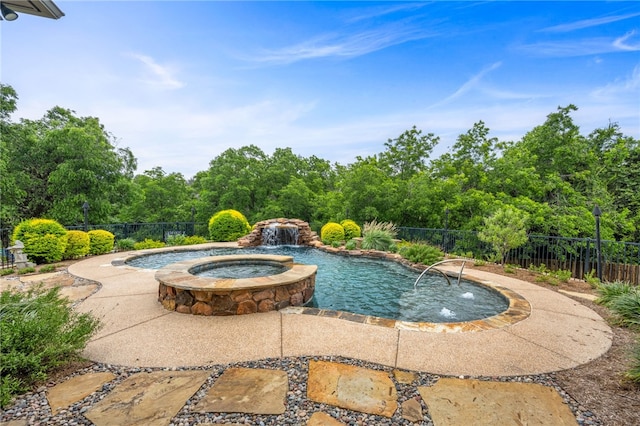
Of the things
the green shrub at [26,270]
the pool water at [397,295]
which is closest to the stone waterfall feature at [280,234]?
the pool water at [397,295]

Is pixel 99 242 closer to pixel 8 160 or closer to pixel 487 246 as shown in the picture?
pixel 8 160

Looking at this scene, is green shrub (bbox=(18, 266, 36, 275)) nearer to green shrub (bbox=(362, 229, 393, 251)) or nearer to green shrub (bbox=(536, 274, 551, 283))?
green shrub (bbox=(362, 229, 393, 251))

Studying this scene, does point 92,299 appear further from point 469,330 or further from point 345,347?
point 469,330

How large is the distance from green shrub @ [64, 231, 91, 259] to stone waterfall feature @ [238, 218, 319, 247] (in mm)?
4923

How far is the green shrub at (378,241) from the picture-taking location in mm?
9133

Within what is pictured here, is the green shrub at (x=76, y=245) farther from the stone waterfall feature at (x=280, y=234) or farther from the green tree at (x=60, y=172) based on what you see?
the green tree at (x=60, y=172)

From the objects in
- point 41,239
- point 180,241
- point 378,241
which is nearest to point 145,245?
point 180,241

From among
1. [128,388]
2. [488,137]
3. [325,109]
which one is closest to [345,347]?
[128,388]

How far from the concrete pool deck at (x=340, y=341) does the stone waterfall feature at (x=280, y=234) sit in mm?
7418

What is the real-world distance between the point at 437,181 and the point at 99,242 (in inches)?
524

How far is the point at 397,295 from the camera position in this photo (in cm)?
482

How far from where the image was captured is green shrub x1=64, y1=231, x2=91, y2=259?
7324 millimetres

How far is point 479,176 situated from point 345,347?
13.3 m

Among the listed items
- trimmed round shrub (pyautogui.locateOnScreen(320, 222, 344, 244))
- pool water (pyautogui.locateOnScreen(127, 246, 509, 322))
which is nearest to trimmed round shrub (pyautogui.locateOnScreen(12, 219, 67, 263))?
pool water (pyautogui.locateOnScreen(127, 246, 509, 322))
